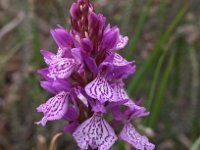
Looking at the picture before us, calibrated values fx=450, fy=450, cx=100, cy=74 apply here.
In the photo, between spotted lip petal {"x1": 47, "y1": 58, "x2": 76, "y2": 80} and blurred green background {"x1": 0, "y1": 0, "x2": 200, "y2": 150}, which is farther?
blurred green background {"x1": 0, "y1": 0, "x2": 200, "y2": 150}

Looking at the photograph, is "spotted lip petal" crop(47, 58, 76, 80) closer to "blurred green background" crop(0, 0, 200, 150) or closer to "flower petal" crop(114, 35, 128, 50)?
"flower petal" crop(114, 35, 128, 50)

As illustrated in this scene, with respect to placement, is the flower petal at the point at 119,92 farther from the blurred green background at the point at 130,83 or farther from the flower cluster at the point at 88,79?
the blurred green background at the point at 130,83

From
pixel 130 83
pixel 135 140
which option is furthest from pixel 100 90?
pixel 130 83

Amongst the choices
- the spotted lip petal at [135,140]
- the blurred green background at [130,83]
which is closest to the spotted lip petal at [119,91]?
the spotted lip petal at [135,140]

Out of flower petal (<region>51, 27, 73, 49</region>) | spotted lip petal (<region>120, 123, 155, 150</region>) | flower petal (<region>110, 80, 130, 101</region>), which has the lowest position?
spotted lip petal (<region>120, 123, 155, 150</region>)

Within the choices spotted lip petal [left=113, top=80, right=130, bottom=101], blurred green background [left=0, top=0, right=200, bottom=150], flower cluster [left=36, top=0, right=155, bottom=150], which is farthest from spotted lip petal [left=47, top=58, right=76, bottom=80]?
blurred green background [left=0, top=0, right=200, bottom=150]

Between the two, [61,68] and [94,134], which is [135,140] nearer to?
[94,134]

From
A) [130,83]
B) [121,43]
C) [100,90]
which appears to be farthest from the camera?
[130,83]

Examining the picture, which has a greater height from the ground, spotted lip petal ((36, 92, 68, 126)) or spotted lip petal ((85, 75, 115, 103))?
spotted lip petal ((85, 75, 115, 103))
